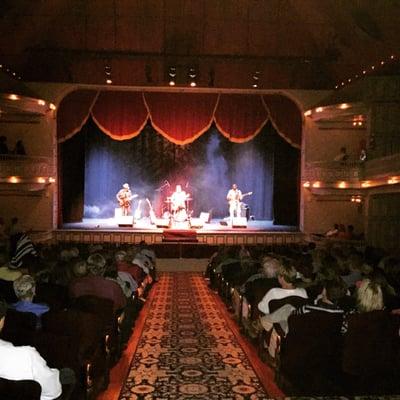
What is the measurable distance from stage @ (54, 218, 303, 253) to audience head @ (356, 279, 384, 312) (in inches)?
419

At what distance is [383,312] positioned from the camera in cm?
440

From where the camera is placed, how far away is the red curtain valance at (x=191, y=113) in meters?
17.5

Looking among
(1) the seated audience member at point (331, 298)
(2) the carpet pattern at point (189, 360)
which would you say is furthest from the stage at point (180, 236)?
(1) the seated audience member at point (331, 298)

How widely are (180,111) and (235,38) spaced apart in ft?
9.74

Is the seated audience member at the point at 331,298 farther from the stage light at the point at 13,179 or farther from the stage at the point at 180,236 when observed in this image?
the stage light at the point at 13,179

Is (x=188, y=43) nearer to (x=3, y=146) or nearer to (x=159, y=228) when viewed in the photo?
(x=159, y=228)

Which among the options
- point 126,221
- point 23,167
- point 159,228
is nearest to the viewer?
point 23,167

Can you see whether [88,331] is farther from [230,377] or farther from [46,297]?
[230,377]

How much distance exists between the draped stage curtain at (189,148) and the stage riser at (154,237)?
2781mm

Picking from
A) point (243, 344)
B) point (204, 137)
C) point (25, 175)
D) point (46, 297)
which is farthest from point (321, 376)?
point (204, 137)

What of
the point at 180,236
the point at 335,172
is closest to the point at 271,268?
the point at 180,236

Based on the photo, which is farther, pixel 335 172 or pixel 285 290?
pixel 335 172

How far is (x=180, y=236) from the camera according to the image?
15617 millimetres

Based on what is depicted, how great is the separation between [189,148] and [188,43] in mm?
5567
